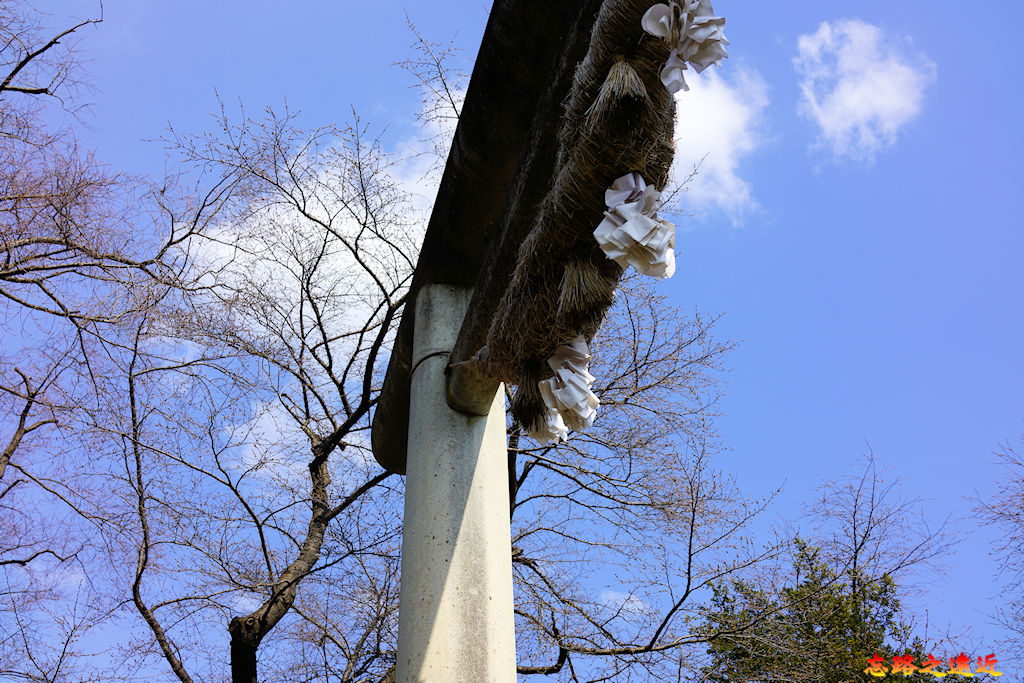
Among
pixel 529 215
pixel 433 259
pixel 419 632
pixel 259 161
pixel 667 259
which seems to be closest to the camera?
pixel 667 259

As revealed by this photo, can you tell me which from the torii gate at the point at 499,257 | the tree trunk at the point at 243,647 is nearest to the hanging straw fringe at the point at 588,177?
the torii gate at the point at 499,257

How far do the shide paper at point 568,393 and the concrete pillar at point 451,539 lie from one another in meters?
0.75

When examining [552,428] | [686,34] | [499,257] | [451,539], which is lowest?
[451,539]

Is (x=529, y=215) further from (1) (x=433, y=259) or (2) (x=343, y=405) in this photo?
(2) (x=343, y=405)

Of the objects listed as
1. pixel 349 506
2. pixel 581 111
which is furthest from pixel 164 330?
pixel 581 111

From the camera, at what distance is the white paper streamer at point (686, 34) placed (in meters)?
2.17

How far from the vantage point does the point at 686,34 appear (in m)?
2.19

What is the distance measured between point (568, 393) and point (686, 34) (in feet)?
3.98

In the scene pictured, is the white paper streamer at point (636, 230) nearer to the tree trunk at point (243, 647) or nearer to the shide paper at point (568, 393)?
the shide paper at point (568, 393)

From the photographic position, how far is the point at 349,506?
6.81 metres

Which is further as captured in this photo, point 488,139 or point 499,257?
point 488,139

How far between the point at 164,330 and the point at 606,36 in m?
5.02

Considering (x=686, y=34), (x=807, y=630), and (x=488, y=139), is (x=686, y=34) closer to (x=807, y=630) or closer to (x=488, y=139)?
(x=488, y=139)

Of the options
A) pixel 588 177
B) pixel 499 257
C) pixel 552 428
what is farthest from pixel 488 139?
pixel 552 428
